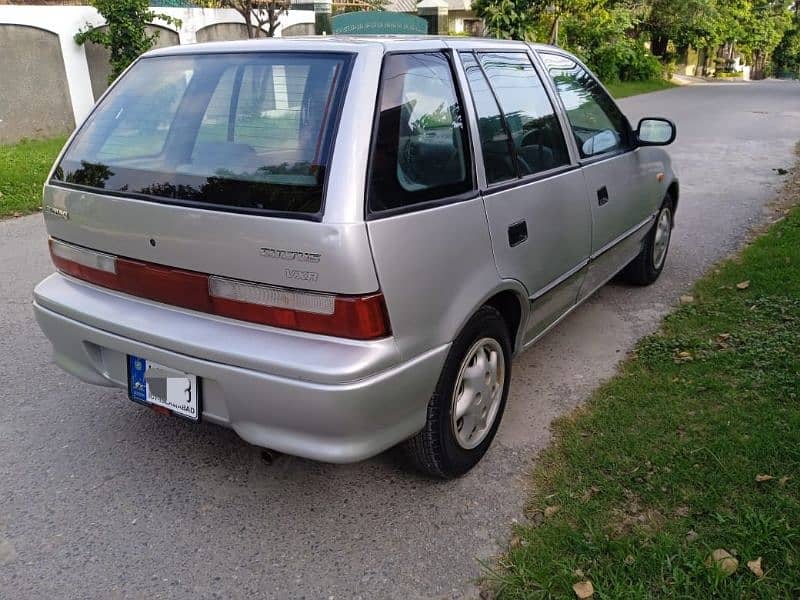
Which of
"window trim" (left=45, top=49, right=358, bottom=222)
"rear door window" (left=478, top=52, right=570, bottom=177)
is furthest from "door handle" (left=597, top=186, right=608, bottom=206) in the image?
"window trim" (left=45, top=49, right=358, bottom=222)

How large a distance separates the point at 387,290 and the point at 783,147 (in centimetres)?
1262

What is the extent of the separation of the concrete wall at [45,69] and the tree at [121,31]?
0.27 m

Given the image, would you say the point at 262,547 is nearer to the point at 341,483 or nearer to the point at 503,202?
the point at 341,483

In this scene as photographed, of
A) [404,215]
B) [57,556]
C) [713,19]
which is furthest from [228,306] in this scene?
[713,19]

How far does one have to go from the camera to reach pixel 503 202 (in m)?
2.97

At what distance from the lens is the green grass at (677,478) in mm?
2375

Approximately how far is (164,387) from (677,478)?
6.81ft

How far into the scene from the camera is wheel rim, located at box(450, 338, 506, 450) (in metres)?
2.88

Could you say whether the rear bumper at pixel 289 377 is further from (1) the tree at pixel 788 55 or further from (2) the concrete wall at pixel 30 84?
(1) the tree at pixel 788 55

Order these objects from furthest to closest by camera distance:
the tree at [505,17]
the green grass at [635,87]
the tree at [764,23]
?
the tree at [764,23] < the green grass at [635,87] < the tree at [505,17]

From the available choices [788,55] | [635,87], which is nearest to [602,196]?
[635,87]

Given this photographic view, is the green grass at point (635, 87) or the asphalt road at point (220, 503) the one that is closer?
the asphalt road at point (220, 503)

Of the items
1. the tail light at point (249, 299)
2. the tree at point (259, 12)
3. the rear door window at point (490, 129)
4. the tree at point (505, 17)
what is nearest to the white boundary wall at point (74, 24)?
the tree at point (259, 12)

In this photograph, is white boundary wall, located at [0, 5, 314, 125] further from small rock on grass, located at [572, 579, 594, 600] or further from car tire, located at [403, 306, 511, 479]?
small rock on grass, located at [572, 579, 594, 600]
